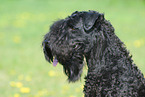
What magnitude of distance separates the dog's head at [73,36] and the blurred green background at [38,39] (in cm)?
39

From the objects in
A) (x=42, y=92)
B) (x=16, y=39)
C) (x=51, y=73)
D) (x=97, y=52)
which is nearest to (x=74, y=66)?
(x=97, y=52)

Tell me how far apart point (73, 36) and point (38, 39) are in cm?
803

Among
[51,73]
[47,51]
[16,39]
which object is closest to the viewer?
[47,51]

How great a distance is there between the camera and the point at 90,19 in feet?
11.5

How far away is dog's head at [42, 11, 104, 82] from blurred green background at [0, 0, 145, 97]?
0.39m

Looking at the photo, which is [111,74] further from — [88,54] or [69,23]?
[69,23]

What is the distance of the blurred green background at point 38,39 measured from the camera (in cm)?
667

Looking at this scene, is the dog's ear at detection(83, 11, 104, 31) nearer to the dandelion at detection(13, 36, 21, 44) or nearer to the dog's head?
the dog's head

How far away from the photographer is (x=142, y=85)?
3547 mm

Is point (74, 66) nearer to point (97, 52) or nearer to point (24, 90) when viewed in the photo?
point (97, 52)

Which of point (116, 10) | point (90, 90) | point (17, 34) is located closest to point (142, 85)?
point (90, 90)

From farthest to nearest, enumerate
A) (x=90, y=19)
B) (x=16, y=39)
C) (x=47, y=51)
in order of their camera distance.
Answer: (x=16, y=39) → (x=47, y=51) → (x=90, y=19)

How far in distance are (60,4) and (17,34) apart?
27.8ft

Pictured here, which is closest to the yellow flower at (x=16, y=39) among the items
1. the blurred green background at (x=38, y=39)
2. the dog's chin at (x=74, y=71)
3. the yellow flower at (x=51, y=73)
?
the blurred green background at (x=38, y=39)
